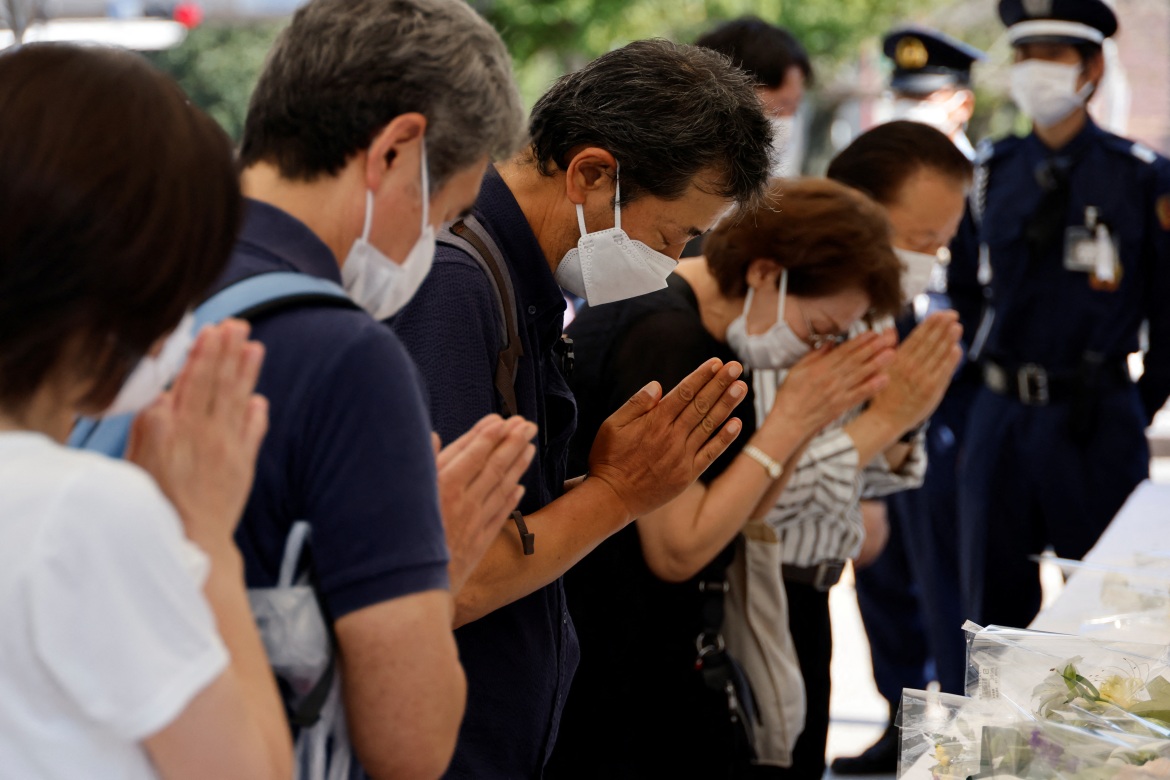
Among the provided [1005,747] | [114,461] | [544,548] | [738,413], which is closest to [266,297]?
[114,461]

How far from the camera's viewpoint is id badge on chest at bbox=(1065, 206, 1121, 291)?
3.80 m

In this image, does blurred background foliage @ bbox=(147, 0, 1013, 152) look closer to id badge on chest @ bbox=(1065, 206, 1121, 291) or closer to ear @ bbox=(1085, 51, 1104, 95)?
ear @ bbox=(1085, 51, 1104, 95)

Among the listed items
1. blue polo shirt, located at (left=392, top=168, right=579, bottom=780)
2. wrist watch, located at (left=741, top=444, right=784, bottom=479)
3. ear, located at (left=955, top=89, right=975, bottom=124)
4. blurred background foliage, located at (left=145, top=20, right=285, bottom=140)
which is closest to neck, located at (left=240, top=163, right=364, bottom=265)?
blue polo shirt, located at (left=392, top=168, right=579, bottom=780)

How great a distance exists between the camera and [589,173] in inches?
66.6

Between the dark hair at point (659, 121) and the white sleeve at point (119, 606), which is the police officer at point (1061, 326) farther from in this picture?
the white sleeve at point (119, 606)

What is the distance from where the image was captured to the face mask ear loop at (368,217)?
3.80 ft

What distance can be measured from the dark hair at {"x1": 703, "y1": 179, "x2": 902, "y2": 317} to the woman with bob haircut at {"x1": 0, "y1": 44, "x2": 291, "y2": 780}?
62.1 inches

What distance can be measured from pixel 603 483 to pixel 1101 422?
8.61ft

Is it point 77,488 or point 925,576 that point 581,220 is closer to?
point 77,488

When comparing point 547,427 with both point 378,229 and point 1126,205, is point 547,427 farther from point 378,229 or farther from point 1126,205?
point 1126,205

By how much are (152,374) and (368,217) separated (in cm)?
31

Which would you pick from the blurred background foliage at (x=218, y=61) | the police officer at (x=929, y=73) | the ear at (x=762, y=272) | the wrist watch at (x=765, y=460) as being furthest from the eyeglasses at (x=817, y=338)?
the blurred background foliage at (x=218, y=61)

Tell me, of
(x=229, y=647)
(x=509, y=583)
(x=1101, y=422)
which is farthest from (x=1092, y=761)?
(x=1101, y=422)

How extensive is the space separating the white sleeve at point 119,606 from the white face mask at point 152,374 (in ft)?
0.37
